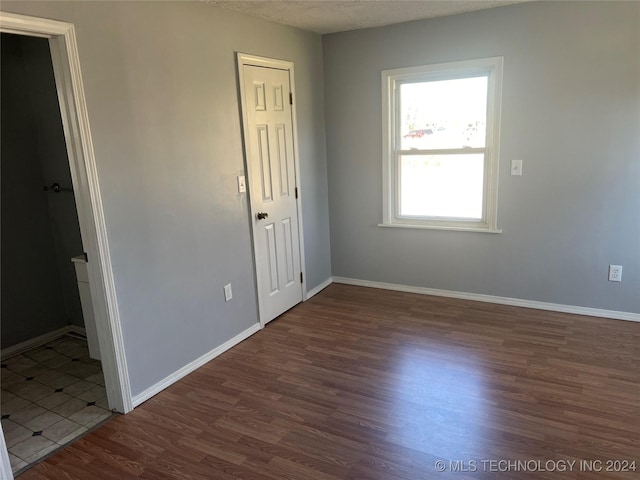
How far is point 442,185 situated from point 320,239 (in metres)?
1.31

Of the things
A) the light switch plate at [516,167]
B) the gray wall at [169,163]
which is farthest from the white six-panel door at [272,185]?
the light switch plate at [516,167]

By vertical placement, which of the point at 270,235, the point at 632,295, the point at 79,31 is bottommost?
the point at 632,295

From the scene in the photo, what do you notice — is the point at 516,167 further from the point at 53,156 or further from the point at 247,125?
the point at 53,156

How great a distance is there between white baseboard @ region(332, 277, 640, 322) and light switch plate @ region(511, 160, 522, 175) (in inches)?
44.1

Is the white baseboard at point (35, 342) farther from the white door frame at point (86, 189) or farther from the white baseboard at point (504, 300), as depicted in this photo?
the white baseboard at point (504, 300)

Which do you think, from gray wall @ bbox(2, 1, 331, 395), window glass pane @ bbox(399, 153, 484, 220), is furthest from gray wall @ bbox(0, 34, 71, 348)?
window glass pane @ bbox(399, 153, 484, 220)

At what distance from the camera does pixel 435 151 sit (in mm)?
3934

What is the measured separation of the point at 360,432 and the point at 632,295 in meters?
2.56

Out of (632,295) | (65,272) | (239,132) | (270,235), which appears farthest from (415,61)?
(65,272)

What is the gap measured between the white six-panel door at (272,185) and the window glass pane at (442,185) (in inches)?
43.8

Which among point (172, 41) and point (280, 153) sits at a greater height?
point (172, 41)

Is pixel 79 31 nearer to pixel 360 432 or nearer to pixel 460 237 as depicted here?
pixel 360 432

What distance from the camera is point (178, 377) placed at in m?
2.92

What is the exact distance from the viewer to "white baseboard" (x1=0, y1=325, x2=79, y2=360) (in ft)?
11.2
